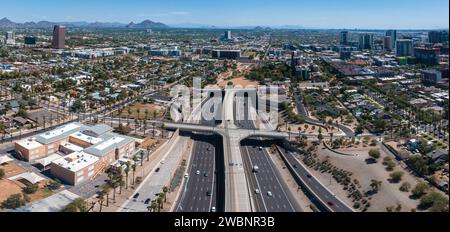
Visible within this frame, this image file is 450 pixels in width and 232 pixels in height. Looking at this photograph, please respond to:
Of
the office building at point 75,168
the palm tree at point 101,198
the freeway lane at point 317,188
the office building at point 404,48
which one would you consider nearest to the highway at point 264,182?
the freeway lane at point 317,188

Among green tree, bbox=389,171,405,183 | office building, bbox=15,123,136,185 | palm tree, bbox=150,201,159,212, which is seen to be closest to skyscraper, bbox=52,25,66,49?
office building, bbox=15,123,136,185

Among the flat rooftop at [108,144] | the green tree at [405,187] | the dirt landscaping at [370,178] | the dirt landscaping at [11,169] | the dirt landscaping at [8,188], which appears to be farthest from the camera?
the flat rooftop at [108,144]

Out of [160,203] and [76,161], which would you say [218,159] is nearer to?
[160,203]

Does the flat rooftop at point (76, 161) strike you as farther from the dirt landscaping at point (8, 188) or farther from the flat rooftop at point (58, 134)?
the flat rooftop at point (58, 134)

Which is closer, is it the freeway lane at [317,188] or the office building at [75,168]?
the freeway lane at [317,188]

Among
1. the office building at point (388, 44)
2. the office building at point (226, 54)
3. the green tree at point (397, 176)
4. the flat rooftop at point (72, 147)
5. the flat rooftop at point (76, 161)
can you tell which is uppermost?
the office building at point (388, 44)

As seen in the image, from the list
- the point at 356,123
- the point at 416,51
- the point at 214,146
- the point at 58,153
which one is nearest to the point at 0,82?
the point at 58,153
